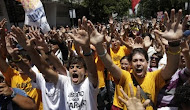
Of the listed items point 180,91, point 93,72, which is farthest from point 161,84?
point 93,72

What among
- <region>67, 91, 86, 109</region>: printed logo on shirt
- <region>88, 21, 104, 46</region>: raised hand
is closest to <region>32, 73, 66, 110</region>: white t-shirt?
<region>67, 91, 86, 109</region>: printed logo on shirt

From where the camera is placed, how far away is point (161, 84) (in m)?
2.62

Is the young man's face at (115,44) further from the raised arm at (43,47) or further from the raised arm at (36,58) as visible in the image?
the raised arm at (36,58)

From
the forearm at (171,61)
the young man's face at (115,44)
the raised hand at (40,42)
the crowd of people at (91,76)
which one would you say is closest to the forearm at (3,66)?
the crowd of people at (91,76)

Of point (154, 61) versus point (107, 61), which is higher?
point (107, 61)

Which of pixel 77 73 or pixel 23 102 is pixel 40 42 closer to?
pixel 77 73

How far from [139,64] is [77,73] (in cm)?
79

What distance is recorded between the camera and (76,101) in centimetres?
272

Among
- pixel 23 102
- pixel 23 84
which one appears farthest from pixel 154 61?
pixel 23 102

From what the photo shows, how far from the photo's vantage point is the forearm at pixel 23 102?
1.97 meters

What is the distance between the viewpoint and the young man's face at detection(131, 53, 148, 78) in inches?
105

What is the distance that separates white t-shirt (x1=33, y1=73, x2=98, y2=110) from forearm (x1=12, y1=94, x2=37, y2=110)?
721mm

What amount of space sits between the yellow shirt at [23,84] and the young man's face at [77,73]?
739mm

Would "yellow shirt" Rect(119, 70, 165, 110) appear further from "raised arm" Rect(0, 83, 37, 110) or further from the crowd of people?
"raised arm" Rect(0, 83, 37, 110)
